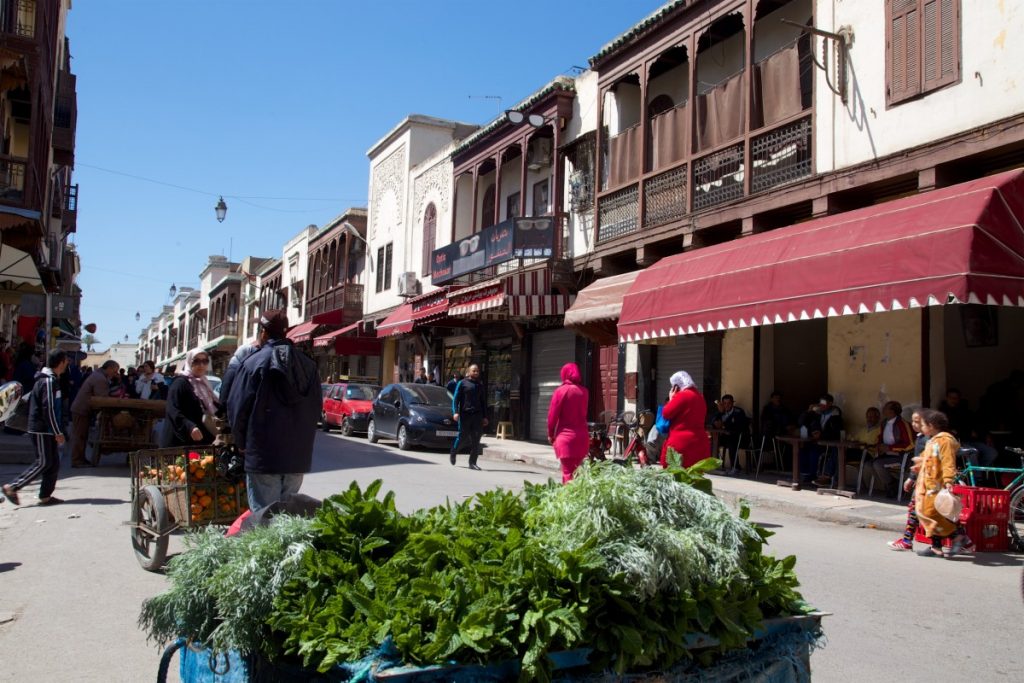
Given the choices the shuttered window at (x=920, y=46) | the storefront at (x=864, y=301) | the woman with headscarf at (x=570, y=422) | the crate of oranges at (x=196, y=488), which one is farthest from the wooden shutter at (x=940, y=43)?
the crate of oranges at (x=196, y=488)

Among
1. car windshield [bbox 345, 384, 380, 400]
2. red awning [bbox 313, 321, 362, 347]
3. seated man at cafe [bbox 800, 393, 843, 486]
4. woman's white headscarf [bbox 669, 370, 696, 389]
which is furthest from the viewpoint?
red awning [bbox 313, 321, 362, 347]

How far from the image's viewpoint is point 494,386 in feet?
79.9

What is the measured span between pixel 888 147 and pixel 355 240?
28.4 m

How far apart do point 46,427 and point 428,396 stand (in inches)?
442

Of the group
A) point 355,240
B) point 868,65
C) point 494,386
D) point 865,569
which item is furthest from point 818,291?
point 355,240

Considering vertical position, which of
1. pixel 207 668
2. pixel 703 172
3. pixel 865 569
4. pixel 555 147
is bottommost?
pixel 865 569

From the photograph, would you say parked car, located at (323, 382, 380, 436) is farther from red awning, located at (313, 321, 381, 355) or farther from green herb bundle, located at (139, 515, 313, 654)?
green herb bundle, located at (139, 515, 313, 654)

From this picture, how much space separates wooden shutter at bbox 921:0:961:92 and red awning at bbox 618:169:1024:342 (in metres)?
1.57

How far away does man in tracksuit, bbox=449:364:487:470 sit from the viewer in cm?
1513

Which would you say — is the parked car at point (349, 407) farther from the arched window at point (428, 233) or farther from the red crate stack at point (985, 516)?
the red crate stack at point (985, 516)

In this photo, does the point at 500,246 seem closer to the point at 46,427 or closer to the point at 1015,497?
the point at 46,427

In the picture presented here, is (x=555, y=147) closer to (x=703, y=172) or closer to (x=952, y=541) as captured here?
(x=703, y=172)

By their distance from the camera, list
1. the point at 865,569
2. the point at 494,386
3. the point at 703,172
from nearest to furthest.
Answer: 1. the point at 865,569
2. the point at 703,172
3. the point at 494,386

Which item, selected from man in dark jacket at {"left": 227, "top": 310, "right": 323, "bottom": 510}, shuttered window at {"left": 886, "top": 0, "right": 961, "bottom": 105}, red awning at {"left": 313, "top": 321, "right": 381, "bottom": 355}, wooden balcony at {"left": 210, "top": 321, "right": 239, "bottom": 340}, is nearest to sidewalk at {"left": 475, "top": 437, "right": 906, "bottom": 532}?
man in dark jacket at {"left": 227, "top": 310, "right": 323, "bottom": 510}
